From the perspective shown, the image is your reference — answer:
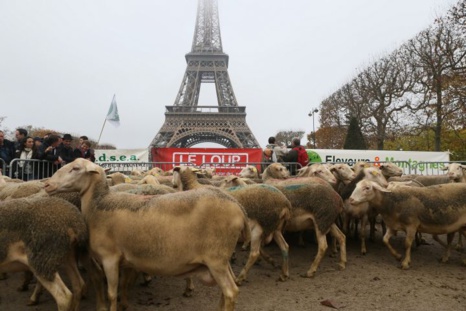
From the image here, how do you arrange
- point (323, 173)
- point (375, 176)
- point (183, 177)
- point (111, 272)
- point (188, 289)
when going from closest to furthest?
point (111, 272) → point (188, 289) → point (183, 177) → point (375, 176) → point (323, 173)

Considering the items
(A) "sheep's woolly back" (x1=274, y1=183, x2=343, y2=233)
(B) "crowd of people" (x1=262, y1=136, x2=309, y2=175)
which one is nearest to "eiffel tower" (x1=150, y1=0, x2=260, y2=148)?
(B) "crowd of people" (x1=262, y1=136, x2=309, y2=175)

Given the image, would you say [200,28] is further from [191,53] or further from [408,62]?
[408,62]

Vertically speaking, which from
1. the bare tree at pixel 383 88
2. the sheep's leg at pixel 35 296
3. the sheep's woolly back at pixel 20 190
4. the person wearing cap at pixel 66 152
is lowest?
the sheep's leg at pixel 35 296

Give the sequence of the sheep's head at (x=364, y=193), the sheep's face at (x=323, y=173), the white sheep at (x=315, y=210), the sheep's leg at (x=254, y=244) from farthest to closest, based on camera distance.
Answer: the sheep's face at (x=323, y=173), the sheep's head at (x=364, y=193), the white sheep at (x=315, y=210), the sheep's leg at (x=254, y=244)

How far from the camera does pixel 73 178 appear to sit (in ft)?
14.7

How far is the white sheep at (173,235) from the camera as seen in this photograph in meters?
3.90

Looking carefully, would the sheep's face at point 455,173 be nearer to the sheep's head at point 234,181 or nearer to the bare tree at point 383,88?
the sheep's head at point 234,181

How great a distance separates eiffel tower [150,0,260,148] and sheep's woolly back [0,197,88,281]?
38826 millimetres

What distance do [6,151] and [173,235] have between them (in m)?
7.60

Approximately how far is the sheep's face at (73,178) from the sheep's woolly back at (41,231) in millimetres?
219

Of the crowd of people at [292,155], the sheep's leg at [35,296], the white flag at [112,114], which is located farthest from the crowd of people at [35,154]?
the white flag at [112,114]

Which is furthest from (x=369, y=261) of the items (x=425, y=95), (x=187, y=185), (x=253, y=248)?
(x=425, y=95)

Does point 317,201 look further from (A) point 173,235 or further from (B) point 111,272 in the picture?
(B) point 111,272

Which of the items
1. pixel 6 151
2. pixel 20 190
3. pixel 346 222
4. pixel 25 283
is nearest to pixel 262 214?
pixel 346 222
